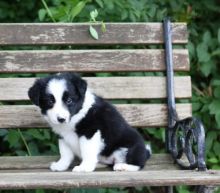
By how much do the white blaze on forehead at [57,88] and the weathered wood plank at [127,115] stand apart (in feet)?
2.16

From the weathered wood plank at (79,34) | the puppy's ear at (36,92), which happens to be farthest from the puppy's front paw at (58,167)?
the weathered wood plank at (79,34)

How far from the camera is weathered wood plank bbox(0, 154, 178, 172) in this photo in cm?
345

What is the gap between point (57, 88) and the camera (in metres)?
3.15

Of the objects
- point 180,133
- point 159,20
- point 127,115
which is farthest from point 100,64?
point 159,20

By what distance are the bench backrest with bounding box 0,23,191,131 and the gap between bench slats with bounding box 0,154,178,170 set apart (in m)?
0.26

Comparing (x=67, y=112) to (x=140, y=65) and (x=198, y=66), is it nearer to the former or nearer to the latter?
(x=140, y=65)

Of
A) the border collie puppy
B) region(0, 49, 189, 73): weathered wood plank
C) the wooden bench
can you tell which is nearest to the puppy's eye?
the border collie puppy

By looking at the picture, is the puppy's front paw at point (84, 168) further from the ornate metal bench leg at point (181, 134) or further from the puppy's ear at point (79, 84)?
the ornate metal bench leg at point (181, 134)

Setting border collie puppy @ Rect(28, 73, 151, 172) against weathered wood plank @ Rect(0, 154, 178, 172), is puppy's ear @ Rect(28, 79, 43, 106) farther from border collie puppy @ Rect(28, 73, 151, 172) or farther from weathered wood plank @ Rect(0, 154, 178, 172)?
weathered wood plank @ Rect(0, 154, 178, 172)

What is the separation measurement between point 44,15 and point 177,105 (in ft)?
3.40

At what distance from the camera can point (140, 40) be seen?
3.96 metres

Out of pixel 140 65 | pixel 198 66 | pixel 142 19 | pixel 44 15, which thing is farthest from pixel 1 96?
pixel 198 66

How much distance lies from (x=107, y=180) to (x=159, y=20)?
6.38ft

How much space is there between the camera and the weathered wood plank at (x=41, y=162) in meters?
3.45
